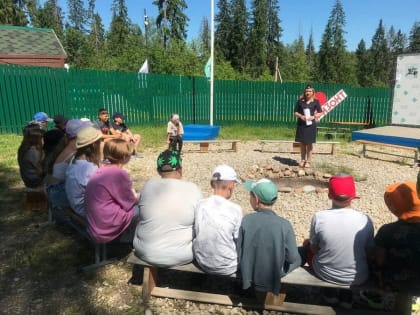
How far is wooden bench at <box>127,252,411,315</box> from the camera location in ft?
8.82

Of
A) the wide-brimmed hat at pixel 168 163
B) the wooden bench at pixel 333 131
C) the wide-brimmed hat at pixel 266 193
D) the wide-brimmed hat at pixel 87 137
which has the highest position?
the wide-brimmed hat at pixel 87 137

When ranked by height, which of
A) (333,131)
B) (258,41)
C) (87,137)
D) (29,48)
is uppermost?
(258,41)

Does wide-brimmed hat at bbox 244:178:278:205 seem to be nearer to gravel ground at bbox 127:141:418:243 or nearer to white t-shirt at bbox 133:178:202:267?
white t-shirt at bbox 133:178:202:267

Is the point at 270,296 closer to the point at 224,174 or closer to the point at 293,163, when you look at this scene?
the point at 224,174

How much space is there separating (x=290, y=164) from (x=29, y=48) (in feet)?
65.3

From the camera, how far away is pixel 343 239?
2635 millimetres

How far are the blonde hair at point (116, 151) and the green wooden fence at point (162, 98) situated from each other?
32.4 ft

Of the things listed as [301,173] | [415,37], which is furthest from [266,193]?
[415,37]

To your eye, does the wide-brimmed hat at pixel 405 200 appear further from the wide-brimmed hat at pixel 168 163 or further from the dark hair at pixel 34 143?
the dark hair at pixel 34 143

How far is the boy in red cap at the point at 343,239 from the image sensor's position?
263 cm

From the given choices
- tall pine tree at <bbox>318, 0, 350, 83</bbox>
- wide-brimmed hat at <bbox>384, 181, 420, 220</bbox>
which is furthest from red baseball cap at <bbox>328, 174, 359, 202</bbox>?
tall pine tree at <bbox>318, 0, 350, 83</bbox>

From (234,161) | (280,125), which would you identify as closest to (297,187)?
(234,161)

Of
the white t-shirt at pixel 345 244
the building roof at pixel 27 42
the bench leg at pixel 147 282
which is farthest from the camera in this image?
the building roof at pixel 27 42

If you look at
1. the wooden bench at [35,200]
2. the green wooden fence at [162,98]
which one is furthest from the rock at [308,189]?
the green wooden fence at [162,98]
